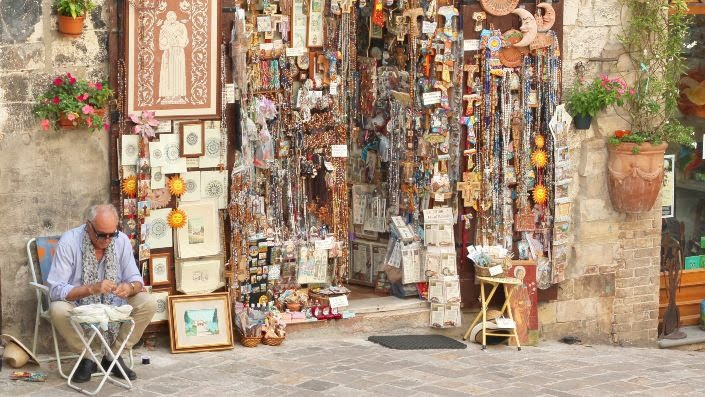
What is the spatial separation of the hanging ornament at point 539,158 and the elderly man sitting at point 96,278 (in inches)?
142

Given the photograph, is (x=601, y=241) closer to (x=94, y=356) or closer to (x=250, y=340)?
(x=250, y=340)

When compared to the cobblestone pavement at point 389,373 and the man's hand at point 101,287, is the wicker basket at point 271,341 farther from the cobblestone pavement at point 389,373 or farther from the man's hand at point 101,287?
the man's hand at point 101,287

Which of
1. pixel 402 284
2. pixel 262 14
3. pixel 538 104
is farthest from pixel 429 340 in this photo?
pixel 262 14

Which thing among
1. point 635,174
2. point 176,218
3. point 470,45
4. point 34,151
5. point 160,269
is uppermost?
point 470,45

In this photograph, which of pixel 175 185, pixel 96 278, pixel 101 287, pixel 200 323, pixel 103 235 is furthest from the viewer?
pixel 200 323

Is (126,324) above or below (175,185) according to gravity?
below

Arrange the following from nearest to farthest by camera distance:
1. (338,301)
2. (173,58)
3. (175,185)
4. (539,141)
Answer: (173,58), (175,185), (338,301), (539,141)

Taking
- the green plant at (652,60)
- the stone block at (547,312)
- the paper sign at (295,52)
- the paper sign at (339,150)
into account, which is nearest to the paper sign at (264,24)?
the paper sign at (295,52)

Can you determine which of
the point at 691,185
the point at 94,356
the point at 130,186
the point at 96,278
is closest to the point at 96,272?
the point at 96,278

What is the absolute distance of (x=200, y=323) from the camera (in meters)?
10.2

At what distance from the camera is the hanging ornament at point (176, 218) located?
10.1 metres

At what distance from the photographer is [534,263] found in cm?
1123

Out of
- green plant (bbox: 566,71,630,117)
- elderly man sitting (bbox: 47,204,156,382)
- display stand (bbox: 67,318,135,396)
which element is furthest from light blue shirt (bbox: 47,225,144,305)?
green plant (bbox: 566,71,630,117)

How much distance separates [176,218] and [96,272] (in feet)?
3.39
